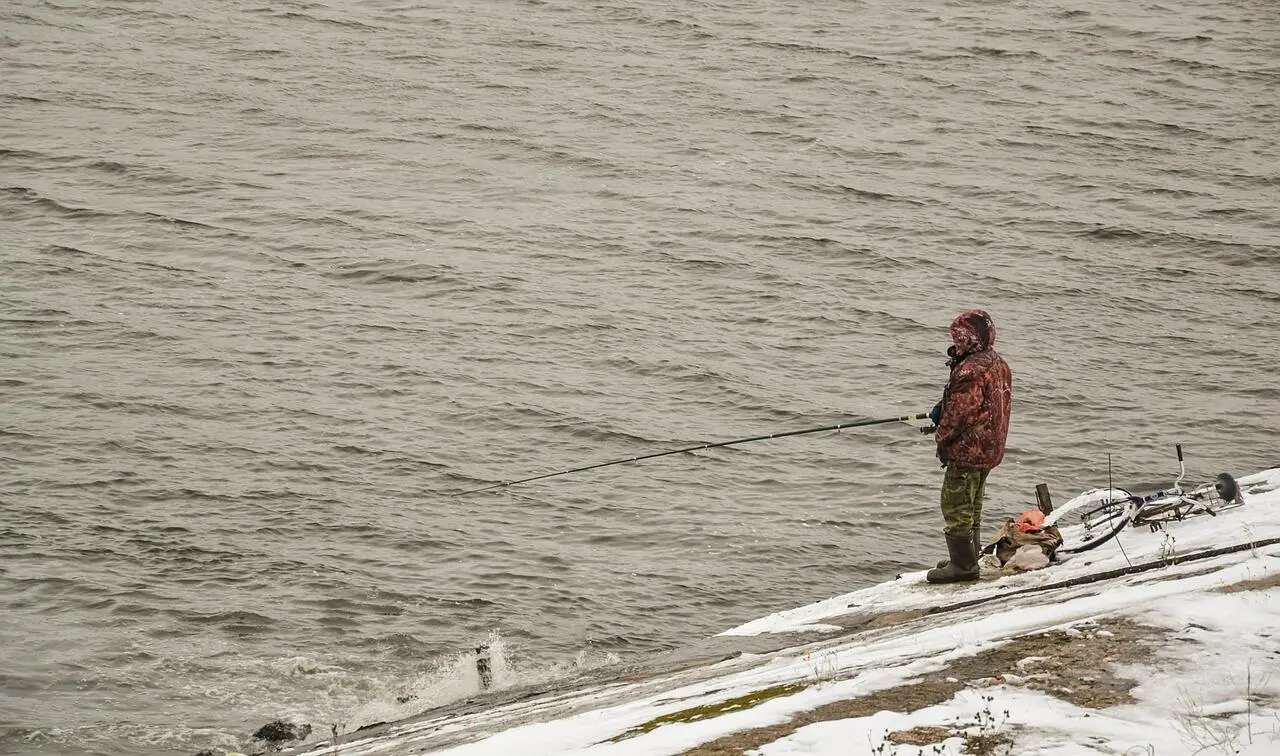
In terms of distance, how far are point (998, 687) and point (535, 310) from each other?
45.1 feet

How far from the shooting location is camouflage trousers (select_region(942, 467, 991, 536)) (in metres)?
9.90

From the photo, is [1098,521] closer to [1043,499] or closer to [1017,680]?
[1043,499]

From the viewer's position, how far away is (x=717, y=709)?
7.02 metres

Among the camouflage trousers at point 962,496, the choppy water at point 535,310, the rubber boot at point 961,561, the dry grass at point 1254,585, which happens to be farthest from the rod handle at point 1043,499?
the dry grass at point 1254,585

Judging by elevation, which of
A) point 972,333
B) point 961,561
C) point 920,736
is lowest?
point 920,736

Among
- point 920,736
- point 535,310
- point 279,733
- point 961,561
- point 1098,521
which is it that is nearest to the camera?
point 920,736

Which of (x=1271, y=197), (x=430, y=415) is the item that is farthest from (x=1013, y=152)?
(x=430, y=415)

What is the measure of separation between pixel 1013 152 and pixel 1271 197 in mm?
4665

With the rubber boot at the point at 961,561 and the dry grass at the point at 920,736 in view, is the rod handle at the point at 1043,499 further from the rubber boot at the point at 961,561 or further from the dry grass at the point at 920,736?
the dry grass at the point at 920,736

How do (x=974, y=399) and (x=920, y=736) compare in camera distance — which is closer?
(x=920, y=736)

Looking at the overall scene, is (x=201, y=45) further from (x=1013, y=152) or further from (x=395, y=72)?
(x=1013, y=152)

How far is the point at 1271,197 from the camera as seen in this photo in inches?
1009

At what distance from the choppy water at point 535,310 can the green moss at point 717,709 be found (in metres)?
3.84

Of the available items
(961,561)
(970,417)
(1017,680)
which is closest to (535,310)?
(961,561)
